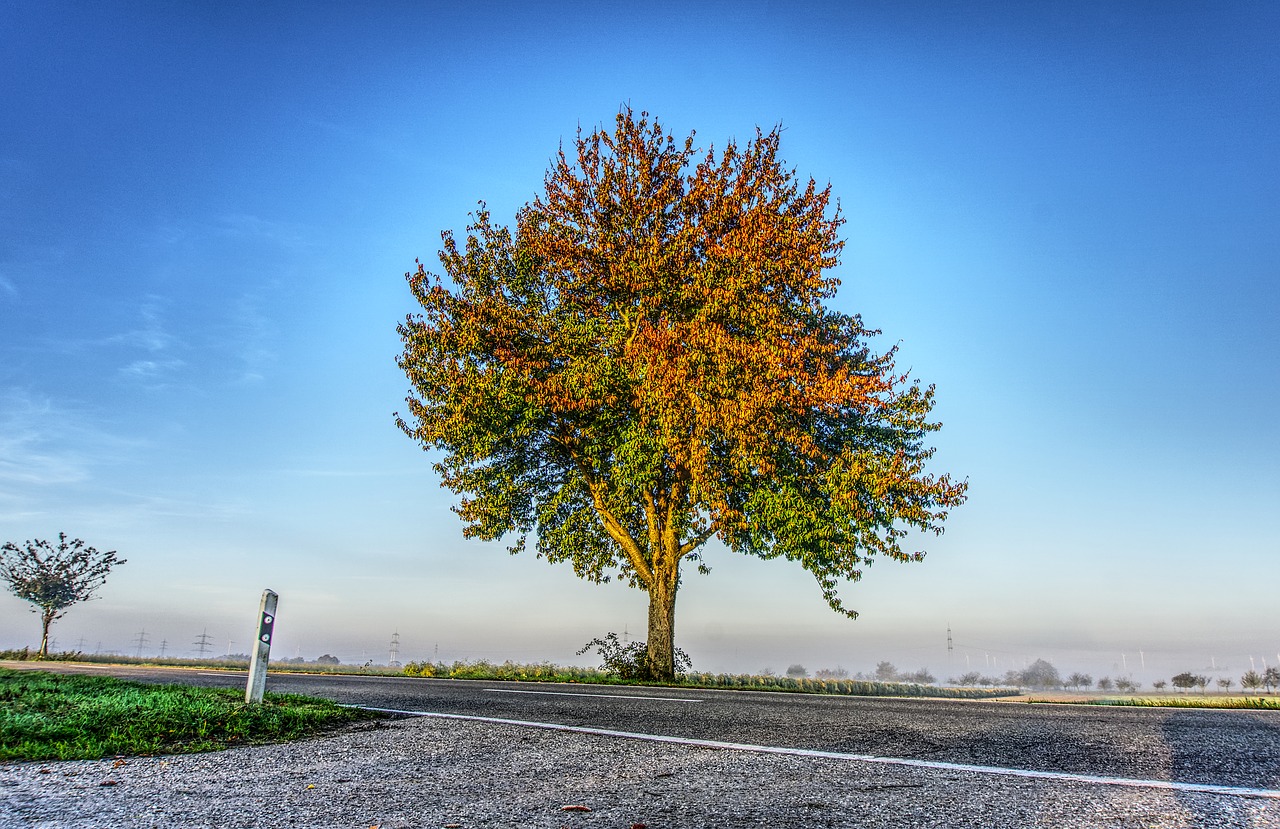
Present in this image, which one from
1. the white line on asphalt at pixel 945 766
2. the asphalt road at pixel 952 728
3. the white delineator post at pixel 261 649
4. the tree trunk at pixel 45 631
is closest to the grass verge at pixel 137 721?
the white delineator post at pixel 261 649

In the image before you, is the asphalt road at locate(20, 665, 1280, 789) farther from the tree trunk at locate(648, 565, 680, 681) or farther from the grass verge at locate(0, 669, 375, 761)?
the tree trunk at locate(648, 565, 680, 681)

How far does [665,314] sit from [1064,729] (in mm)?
→ 12551

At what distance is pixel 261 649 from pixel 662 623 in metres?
11.3

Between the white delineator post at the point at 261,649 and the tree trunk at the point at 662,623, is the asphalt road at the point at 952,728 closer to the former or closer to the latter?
the white delineator post at the point at 261,649

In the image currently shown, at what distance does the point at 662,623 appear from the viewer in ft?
57.2

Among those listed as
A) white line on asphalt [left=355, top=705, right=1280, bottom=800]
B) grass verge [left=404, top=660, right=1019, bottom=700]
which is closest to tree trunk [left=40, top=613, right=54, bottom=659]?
grass verge [left=404, top=660, right=1019, bottom=700]

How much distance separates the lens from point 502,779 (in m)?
4.02

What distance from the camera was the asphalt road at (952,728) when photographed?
427 cm

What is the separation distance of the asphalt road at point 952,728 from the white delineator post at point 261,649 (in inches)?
51.6

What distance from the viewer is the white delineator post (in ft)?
23.4

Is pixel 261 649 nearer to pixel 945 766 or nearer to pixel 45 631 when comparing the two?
pixel 945 766

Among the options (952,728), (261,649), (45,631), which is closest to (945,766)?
(952,728)

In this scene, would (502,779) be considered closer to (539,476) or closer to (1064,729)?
(1064,729)

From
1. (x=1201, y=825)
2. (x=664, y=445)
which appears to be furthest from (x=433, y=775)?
(x=664, y=445)
